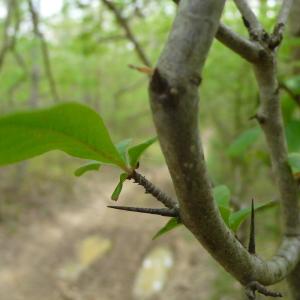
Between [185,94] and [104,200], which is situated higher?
[185,94]

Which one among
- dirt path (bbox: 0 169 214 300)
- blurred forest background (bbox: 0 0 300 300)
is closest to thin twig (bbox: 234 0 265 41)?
blurred forest background (bbox: 0 0 300 300)

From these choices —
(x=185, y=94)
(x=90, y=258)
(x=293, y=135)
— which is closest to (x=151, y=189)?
(x=185, y=94)

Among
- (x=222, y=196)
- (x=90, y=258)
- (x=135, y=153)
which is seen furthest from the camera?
(x=90, y=258)

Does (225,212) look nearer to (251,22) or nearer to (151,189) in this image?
(151,189)

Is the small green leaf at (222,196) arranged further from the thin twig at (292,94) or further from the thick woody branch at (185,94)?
the thin twig at (292,94)

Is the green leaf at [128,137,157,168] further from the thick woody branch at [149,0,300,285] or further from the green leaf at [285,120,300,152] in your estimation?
the green leaf at [285,120,300,152]

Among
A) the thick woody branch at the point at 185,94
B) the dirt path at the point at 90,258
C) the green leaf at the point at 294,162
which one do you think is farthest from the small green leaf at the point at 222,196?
the dirt path at the point at 90,258

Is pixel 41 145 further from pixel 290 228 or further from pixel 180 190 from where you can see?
pixel 290 228

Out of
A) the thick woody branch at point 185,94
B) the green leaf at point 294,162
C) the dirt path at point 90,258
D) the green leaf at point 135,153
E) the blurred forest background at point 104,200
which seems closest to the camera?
the thick woody branch at point 185,94
